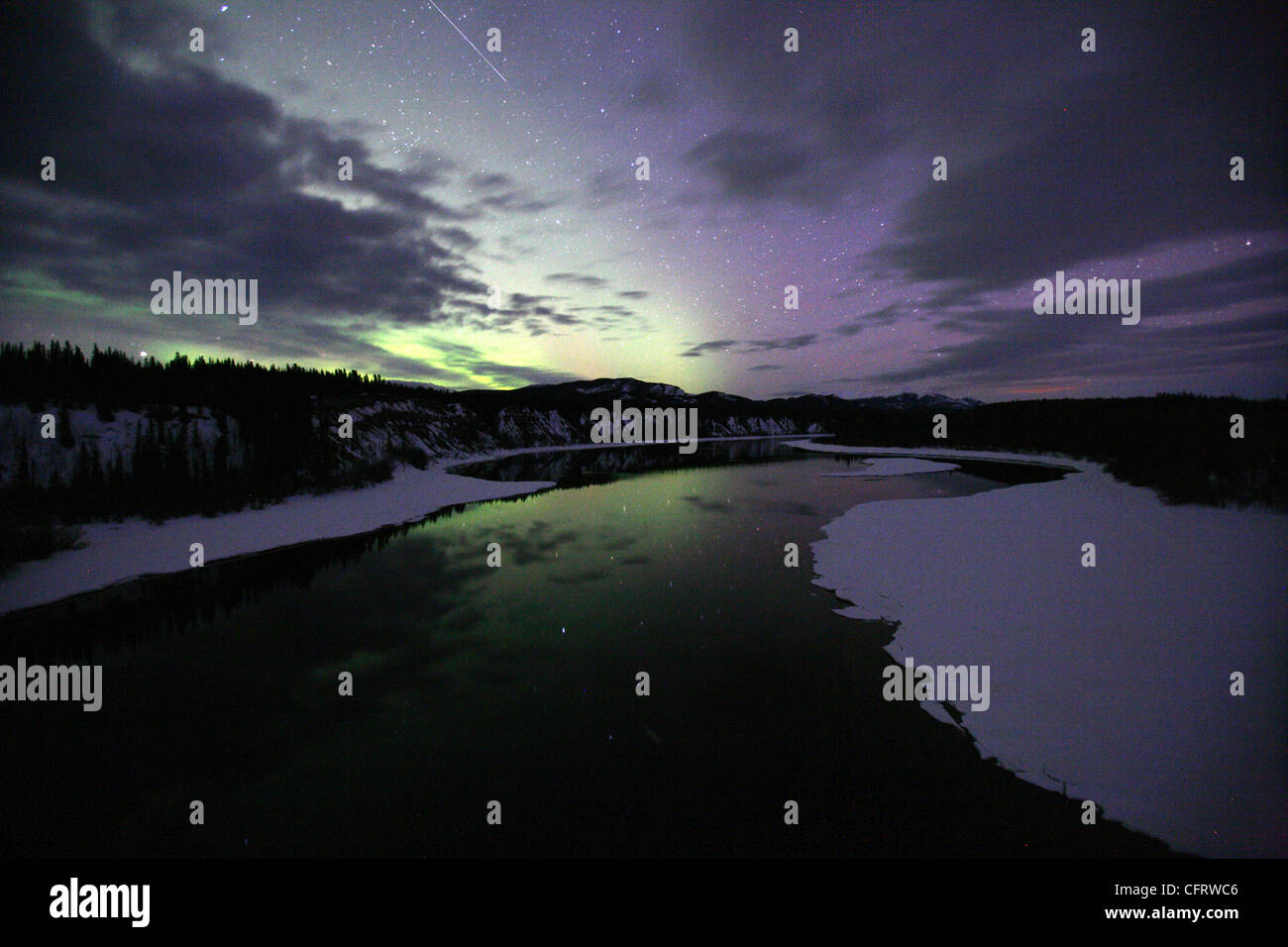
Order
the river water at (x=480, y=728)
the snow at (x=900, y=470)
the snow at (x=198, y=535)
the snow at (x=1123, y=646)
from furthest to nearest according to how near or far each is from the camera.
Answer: the snow at (x=900, y=470) < the snow at (x=198, y=535) < the snow at (x=1123, y=646) < the river water at (x=480, y=728)

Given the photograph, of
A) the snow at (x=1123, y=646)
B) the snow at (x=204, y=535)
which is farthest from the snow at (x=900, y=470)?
the snow at (x=204, y=535)

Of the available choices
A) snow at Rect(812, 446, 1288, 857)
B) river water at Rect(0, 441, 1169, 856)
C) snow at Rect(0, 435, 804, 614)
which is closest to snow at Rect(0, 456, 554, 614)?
snow at Rect(0, 435, 804, 614)

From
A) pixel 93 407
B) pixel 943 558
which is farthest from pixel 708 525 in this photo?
pixel 93 407

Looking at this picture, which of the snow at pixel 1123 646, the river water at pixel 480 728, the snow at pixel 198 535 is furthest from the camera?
the snow at pixel 198 535

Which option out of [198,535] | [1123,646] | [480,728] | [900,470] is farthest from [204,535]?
[900,470]

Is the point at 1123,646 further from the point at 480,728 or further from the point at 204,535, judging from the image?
the point at 204,535

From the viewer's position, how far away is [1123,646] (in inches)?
339

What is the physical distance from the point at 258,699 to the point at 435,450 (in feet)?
186

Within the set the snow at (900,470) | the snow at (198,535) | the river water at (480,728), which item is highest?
the snow at (900,470)

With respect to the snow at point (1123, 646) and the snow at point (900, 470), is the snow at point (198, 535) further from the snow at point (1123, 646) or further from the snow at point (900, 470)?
the snow at point (900, 470)

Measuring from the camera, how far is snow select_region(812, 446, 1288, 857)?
5461mm

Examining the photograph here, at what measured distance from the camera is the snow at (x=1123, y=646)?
546 cm

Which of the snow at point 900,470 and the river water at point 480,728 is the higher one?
the snow at point 900,470
